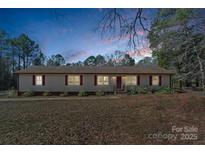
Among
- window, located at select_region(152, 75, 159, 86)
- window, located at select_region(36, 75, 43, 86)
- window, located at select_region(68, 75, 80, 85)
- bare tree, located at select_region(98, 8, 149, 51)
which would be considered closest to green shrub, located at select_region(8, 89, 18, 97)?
window, located at select_region(36, 75, 43, 86)

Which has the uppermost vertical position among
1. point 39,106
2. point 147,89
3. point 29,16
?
point 29,16

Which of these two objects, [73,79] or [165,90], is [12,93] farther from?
[165,90]

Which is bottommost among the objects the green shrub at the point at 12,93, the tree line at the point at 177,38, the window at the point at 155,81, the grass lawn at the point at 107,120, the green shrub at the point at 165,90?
the grass lawn at the point at 107,120

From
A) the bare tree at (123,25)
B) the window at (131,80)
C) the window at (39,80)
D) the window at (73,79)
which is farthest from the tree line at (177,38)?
the window at (39,80)

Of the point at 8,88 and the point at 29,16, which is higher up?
the point at 29,16

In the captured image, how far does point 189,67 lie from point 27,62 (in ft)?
13.2

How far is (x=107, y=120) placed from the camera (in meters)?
4.30

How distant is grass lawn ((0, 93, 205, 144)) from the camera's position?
3691 millimetres

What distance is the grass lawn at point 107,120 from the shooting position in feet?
12.1

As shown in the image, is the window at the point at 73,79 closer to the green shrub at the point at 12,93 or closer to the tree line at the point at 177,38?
the green shrub at the point at 12,93

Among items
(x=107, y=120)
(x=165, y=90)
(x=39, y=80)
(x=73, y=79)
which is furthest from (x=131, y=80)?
(x=39, y=80)
